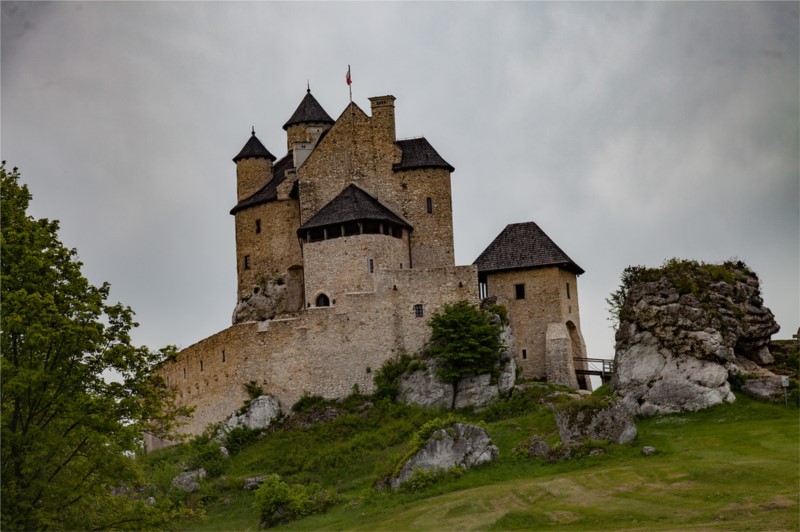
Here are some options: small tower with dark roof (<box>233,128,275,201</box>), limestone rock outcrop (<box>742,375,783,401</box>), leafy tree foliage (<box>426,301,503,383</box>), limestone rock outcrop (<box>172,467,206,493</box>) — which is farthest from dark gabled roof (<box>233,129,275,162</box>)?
limestone rock outcrop (<box>742,375,783,401</box>)

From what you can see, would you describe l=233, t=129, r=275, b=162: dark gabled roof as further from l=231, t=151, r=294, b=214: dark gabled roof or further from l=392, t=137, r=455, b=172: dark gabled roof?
l=392, t=137, r=455, b=172: dark gabled roof

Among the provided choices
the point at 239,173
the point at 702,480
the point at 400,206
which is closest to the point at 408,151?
the point at 400,206

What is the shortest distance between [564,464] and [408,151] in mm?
27890

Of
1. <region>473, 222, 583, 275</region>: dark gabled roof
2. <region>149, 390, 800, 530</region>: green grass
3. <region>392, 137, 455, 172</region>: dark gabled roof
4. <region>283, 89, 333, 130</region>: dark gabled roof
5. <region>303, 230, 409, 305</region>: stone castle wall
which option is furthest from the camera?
<region>283, 89, 333, 130</region>: dark gabled roof

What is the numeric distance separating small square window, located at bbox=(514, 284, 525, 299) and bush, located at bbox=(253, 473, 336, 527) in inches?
685

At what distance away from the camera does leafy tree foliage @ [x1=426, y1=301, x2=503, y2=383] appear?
Result: 225 ft

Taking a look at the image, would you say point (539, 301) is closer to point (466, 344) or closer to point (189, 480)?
point (466, 344)

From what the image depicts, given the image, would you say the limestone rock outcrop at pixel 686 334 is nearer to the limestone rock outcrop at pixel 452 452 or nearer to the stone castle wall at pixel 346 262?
the limestone rock outcrop at pixel 452 452

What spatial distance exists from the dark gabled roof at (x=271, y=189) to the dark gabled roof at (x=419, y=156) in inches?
283

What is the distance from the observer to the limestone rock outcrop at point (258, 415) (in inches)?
2749

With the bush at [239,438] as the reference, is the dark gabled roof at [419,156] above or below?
above

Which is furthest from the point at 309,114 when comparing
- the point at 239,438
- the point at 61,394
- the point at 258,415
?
the point at 61,394

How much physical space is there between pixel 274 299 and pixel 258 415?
34.3 ft

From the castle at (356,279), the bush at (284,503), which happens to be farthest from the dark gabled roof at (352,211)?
the bush at (284,503)
